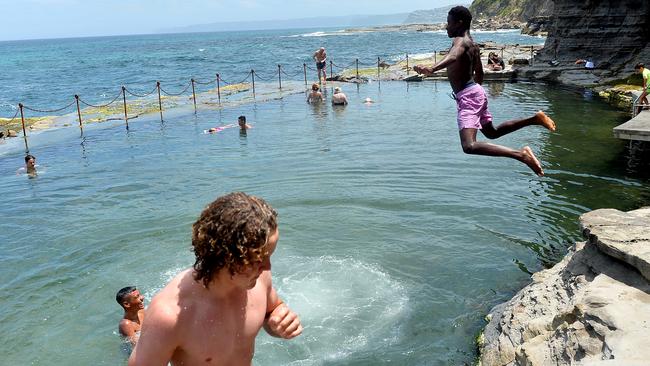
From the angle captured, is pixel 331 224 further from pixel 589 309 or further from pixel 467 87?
pixel 589 309

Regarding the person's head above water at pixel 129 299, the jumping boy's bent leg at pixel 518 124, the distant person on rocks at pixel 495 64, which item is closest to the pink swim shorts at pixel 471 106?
the jumping boy's bent leg at pixel 518 124

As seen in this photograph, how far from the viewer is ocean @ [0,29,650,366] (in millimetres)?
6473

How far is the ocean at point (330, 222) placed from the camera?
21.2 feet

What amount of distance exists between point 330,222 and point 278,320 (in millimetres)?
6983

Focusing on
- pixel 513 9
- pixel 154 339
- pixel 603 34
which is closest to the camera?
pixel 154 339

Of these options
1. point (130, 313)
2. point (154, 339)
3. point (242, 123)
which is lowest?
point (130, 313)

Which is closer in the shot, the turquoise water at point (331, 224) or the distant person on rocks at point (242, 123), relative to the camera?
the turquoise water at point (331, 224)

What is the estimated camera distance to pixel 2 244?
9.48 m

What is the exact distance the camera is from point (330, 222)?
32.1ft

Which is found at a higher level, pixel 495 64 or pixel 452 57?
pixel 452 57

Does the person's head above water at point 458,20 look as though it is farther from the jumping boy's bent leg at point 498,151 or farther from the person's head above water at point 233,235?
the person's head above water at point 233,235

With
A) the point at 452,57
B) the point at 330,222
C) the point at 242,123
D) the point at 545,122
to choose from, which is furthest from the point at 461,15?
the point at 242,123

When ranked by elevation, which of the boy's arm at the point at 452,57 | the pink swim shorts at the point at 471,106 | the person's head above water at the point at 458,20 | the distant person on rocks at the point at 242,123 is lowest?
the distant person on rocks at the point at 242,123

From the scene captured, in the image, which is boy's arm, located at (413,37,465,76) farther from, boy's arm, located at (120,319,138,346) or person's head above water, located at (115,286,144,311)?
boy's arm, located at (120,319,138,346)
